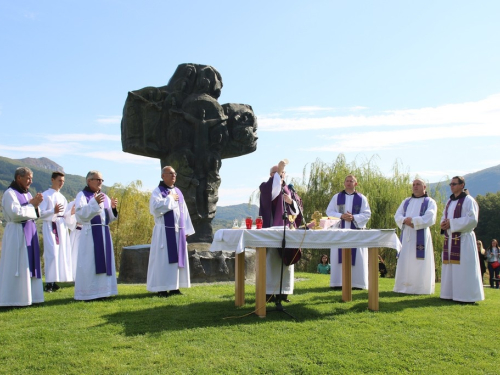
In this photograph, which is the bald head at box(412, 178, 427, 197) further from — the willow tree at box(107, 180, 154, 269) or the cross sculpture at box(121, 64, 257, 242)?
the willow tree at box(107, 180, 154, 269)

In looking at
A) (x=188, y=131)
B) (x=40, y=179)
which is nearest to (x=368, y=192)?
(x=188, y=131)

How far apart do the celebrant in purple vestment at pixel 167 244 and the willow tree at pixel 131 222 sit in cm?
1681

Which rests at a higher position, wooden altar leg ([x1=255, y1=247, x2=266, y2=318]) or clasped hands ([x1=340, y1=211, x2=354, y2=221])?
clasped hands ([x1=340, y1=211, x2=354, y2=221])

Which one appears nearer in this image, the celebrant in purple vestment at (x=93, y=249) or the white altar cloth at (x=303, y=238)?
the white altar cloth at (x=303, y=238)

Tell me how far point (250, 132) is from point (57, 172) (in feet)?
17.2

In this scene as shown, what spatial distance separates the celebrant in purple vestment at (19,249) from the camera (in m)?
7.58

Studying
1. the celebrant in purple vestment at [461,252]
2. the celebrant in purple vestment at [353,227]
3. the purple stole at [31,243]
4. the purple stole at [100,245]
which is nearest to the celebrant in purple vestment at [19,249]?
the purple stole at [31,243]

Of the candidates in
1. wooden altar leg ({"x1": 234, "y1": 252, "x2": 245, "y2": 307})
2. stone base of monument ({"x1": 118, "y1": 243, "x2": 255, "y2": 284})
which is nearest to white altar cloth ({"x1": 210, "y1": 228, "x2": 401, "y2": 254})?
wooden altar leg ({"x1": 234, "y1": 252, "x2": 245, "y2": 307})

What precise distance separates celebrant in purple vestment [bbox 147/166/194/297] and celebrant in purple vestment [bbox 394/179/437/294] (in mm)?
4339

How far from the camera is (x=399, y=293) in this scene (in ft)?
31.8

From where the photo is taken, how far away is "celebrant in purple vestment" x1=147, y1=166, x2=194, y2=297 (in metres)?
8.59

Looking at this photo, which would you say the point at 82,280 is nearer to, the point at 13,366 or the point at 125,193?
the point at 13,366

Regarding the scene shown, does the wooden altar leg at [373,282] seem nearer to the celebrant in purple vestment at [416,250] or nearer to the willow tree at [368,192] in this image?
the celebrant in purple vestment at [416,250]

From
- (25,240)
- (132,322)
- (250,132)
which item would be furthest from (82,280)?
(250,132)
